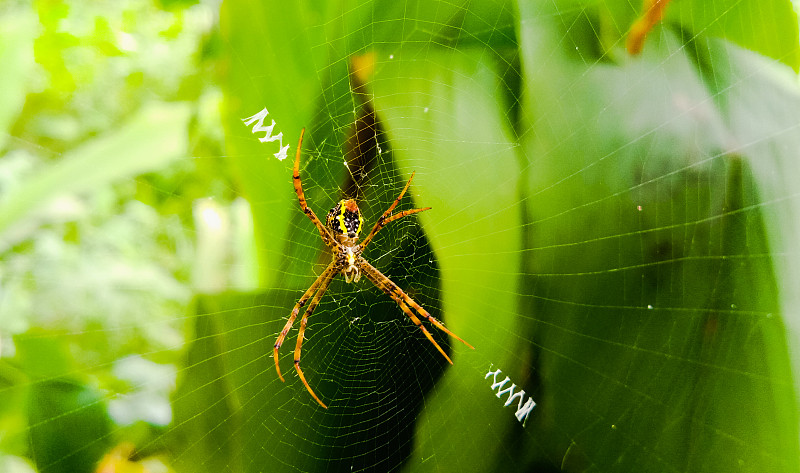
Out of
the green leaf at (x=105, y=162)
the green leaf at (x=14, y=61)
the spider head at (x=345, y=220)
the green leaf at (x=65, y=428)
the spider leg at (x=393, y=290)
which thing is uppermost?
the green leaf at (x=14, y=61)

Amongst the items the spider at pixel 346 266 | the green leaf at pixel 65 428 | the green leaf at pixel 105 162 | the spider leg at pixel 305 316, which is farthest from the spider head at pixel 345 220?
the green leaf at pixel 65 428

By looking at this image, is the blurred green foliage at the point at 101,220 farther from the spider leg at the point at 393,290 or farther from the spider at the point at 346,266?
the spider leg at the point at 393,290

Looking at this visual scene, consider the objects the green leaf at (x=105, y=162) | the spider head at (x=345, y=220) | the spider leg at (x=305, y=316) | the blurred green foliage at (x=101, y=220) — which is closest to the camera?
the green leaf at (x=105, y=162)

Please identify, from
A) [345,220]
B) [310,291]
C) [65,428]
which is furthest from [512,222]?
[65,428]

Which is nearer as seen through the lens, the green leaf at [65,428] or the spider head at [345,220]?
the green leaf at [65,428]

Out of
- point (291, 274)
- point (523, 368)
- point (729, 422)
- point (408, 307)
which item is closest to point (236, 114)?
point (291, 274)

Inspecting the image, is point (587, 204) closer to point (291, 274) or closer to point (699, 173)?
point (699, 173)

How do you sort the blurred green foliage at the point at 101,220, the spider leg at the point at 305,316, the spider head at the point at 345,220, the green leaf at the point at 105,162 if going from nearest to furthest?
the green leaf at the point at 105,162 → the blurred green foliage at the point at 101,220 → the spider head at the point at 345,220 → the spider leg at the point at 305,316

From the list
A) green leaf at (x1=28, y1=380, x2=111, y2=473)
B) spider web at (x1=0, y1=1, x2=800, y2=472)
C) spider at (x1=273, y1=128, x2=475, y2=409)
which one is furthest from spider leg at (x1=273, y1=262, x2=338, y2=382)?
green leaf at (x1=28, y1=380, x2=111, y2=473)
